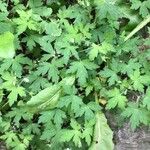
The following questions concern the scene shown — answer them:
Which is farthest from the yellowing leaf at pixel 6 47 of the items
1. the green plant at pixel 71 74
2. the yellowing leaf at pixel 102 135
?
the yellowing leaf at pixel 102 135

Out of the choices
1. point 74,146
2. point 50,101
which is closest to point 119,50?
point 50,101

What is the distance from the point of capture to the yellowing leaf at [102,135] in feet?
8.64

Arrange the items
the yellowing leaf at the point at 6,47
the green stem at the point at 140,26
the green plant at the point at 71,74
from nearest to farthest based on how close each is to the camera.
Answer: the yellowing leaf at the point at 6,47 < the green plant at the point at 71,74 < the green stem at the point at 140,26

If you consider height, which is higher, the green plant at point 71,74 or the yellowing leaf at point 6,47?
the yellowing leaf at point 6,47

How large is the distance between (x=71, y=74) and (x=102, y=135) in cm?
52

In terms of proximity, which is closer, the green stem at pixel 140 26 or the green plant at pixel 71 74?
the green plant at pixel 71 74

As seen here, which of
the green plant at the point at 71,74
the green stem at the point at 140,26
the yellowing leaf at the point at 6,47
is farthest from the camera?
the green stem at the point at 140,26

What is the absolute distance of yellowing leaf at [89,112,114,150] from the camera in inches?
104

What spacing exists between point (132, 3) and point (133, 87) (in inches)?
26.2

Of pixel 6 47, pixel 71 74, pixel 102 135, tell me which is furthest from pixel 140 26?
pixel 6 47

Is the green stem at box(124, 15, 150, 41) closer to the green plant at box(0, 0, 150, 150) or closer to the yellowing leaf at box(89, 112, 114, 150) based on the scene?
the green plant at box(0, 0, 150, 150)

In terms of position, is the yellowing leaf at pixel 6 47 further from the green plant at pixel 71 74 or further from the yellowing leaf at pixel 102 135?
the yellowing leaf at pixel 102 135

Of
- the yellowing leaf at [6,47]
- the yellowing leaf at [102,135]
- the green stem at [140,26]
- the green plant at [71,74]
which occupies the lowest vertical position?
the yellowing leaf at [102,135]

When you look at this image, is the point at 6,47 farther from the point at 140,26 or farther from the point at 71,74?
the point at 140,26
